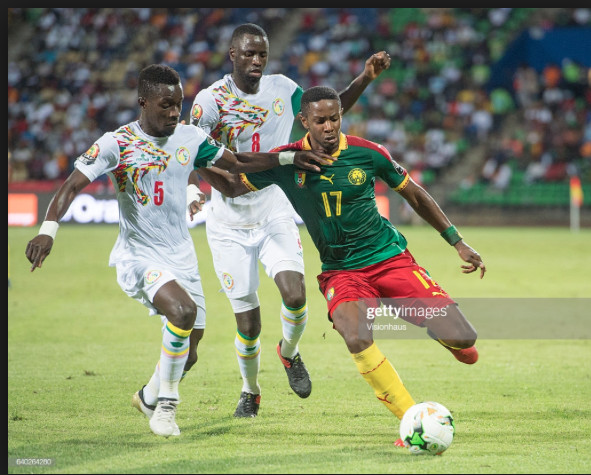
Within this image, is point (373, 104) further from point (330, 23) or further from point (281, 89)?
point (281, 89)

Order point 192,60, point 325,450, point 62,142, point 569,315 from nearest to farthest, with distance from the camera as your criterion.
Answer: point 325,450
point 569,315
point 62,142
point 192,60

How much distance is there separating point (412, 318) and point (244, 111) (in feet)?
7.63

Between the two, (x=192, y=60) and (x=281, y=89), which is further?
(x=192, y=60)

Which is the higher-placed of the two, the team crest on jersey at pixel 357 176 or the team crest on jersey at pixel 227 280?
the team crest on jersey at pixel 357 176

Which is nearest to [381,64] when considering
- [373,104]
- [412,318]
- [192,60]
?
[412,318]

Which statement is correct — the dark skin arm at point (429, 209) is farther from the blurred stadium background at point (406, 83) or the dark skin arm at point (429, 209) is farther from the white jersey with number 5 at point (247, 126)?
the blurred stadium background at point (406, 83)

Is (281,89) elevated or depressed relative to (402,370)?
elevated

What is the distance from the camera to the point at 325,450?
553 centimetres

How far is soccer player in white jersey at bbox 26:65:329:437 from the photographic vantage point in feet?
19.3

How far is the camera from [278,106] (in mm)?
7332

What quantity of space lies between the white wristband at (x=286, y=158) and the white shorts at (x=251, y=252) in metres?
0.93

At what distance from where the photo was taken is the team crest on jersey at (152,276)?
5949 millimetres

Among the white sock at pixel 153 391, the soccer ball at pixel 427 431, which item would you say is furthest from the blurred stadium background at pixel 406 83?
the soccer ball at pixel 427 431

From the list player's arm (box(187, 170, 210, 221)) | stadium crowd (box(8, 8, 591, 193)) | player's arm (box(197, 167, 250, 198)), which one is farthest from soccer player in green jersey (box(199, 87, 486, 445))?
stadium crowd (box(8, 8, 591, 193))
